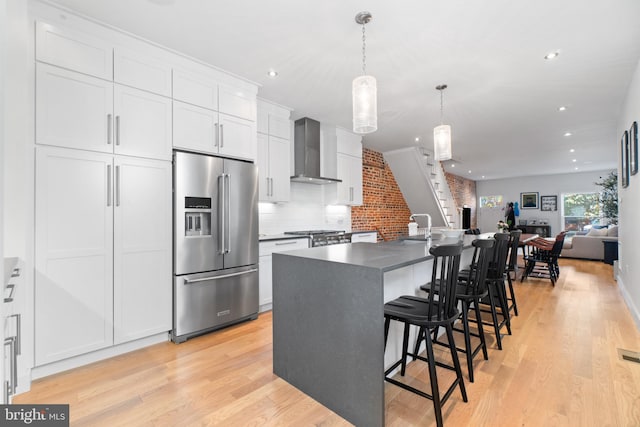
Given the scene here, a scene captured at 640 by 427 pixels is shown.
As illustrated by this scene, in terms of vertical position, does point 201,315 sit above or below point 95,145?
below

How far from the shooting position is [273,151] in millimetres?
4184

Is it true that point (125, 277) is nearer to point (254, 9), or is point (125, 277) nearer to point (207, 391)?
point (207, 391)

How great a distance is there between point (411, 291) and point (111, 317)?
2.48 m

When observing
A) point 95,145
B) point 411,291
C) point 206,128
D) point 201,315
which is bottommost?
point 201,315

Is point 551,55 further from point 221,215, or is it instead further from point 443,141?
point 221,215

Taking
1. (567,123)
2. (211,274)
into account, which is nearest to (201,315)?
(211,274)

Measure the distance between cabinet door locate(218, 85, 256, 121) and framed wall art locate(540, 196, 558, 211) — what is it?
39.5 ft

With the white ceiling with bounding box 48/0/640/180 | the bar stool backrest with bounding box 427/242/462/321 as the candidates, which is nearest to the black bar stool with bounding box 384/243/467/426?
the bar stool backrest with bounding box 427/242/462/321

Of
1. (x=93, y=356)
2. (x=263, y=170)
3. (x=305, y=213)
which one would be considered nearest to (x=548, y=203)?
(x=305, y=213)

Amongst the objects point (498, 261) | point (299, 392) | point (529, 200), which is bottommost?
point (299, 392)

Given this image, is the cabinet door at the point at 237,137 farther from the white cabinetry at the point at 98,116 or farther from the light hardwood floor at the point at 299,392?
the light hardwood floor at the point at 299,392

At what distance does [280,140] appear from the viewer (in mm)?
4273

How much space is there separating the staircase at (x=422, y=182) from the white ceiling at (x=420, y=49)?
191cm

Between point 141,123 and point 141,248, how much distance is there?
1.11 metres
